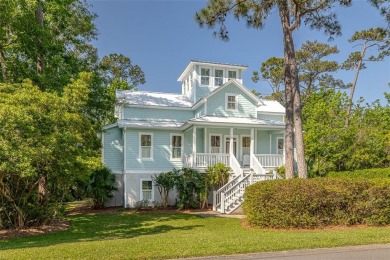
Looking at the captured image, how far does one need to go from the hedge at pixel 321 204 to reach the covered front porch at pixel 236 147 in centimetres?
627

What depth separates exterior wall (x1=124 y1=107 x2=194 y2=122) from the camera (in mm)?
20656

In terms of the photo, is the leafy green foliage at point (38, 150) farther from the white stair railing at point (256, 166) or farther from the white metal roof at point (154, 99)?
the white stair railing at point (256, 166)

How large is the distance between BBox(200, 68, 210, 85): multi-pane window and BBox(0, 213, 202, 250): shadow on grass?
11.3m

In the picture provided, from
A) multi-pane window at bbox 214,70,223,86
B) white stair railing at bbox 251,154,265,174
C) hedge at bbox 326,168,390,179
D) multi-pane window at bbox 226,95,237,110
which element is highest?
multi-pane window at bbox 214,70,223,86

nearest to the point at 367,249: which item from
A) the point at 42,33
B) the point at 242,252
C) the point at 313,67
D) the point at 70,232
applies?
the point at 242,252

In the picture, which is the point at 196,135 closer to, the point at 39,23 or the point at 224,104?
the point at 224,104

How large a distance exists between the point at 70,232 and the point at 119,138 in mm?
9566

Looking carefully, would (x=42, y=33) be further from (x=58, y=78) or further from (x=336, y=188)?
(x=336, y=188)

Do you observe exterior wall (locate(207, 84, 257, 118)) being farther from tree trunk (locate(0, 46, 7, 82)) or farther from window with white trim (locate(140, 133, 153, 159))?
tree trunk (locate(0, 46, 7, 82))

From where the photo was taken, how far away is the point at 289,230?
403 inches

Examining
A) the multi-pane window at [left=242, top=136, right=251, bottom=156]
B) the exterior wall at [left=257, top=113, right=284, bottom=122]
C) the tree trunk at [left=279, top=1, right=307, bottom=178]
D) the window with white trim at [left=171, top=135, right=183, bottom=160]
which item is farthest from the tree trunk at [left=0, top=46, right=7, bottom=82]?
the exterior wall at [left=257, top=113, right=284, bottom=122]

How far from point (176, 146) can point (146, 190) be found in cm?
342

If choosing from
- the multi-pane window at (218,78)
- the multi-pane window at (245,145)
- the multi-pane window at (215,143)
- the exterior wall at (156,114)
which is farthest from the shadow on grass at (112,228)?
the multi-pane window at (218,78)

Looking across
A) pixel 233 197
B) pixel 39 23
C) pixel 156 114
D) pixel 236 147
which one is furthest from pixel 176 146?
pixel 39 23
